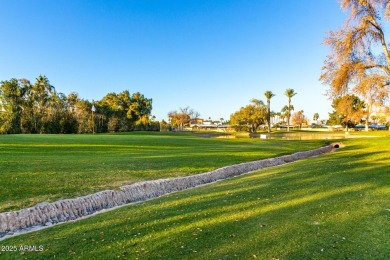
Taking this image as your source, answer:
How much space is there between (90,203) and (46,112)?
2168 inches

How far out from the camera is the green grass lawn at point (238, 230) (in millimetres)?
3998

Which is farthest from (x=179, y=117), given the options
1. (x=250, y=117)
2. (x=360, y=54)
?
(x=360, y=54)

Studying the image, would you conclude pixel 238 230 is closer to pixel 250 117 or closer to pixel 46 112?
pixel 46 112

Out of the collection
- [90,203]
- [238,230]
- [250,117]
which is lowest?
[90,203]

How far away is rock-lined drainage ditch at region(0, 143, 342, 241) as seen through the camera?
6.07 meters

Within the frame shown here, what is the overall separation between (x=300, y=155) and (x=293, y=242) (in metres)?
20.0

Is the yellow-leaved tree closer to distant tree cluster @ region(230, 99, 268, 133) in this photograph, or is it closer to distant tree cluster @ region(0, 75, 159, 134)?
distant tree cluster @ region(0, 75, 159, 134)

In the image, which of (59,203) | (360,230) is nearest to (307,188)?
(360,230)

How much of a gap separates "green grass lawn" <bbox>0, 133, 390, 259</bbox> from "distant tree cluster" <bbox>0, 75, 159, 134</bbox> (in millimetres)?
54298

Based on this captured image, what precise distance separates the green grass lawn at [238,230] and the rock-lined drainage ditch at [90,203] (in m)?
1.05

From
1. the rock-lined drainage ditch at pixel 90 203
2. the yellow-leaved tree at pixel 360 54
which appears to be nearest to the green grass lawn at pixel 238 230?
the rock-lined drainage ditch at pixel 90 203

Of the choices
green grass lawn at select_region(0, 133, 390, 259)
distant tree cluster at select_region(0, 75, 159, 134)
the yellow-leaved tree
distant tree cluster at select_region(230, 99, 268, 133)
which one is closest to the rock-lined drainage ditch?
green grass lawn at select_region(0, 133, 390, 259)

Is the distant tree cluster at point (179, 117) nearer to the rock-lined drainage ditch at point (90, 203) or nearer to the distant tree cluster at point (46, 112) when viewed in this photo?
the distant tree cluster at point (46, 112)

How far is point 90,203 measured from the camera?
7.75m
